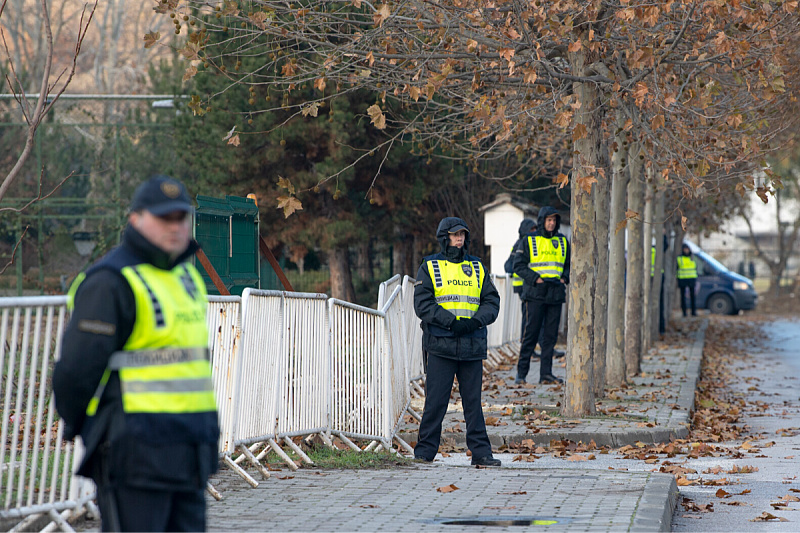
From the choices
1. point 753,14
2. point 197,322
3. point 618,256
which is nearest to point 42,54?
point 618,256

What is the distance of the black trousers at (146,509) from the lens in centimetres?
346

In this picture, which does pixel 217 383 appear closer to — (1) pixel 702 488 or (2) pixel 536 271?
(1) pixel 702 488

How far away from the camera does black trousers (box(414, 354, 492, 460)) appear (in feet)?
27.1

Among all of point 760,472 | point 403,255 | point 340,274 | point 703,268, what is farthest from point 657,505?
point 703,268

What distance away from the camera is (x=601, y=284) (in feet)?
41.5

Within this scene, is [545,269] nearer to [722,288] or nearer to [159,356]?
[159,356]

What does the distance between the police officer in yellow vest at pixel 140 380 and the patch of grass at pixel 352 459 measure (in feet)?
14.4

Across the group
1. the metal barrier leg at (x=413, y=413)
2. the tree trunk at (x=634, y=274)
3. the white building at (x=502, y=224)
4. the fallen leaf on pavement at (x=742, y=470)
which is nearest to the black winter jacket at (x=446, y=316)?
the fallen leaf on pavement at (x=742, y=470)

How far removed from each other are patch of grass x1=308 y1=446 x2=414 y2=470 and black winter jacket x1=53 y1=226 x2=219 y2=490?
176 inches

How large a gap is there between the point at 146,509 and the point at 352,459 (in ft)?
15.4

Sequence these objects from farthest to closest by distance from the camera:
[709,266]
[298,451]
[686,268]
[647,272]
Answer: [709,266]
[686,268]
[647,272]
[298,451]

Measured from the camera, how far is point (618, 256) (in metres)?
14.5

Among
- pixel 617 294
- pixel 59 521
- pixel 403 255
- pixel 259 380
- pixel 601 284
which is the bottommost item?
pixel 59 521

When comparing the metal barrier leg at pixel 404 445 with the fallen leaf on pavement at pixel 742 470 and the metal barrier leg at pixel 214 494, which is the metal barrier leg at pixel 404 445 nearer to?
the fallen leaf on pavement at pixel 742 470
